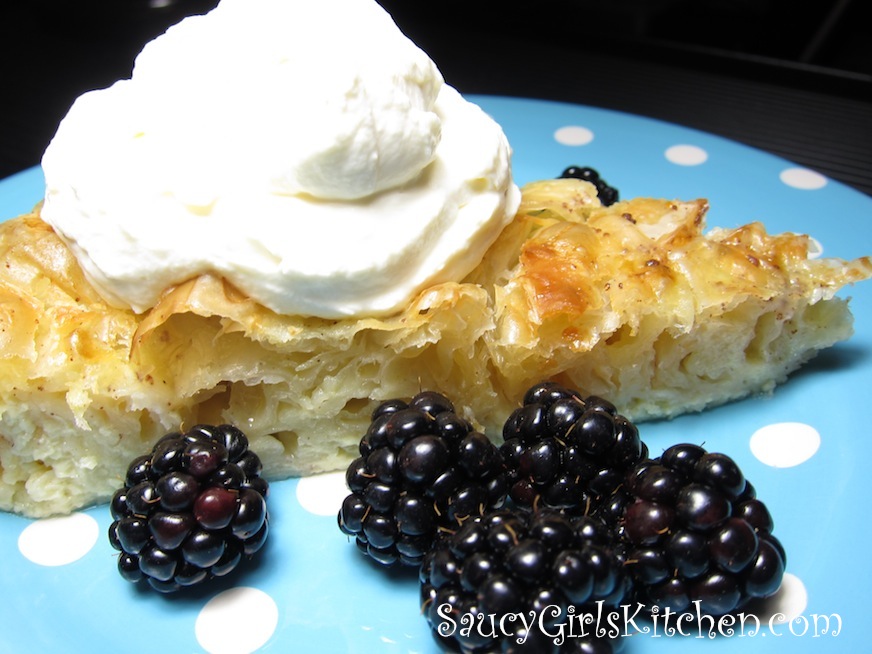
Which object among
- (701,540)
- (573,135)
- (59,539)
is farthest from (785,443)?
(59,539)

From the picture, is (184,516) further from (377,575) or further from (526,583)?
(526,583)

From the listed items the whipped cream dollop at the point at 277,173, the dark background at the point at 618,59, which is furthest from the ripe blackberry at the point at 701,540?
the dark background at the point at 618,59

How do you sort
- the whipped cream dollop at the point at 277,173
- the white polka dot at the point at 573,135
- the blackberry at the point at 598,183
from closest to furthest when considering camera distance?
1. the whipped cream dollop at the point at 277,173
2. the blackberry at the point at 598,183
3. the white polka dot at the point at 573,135

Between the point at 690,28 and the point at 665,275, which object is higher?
the point at 665,275

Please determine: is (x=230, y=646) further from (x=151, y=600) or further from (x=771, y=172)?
(x=771, y=172)

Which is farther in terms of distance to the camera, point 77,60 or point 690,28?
point 690,28

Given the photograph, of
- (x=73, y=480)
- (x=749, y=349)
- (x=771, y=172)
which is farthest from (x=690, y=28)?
(x=73, y=480)

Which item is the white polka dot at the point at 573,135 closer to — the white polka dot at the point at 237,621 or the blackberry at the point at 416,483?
the blackberry at the point at 416,483
